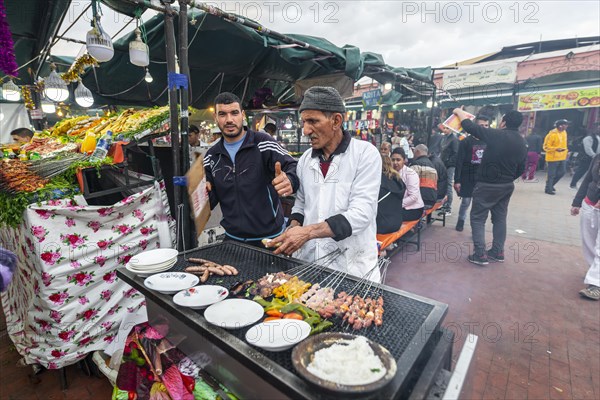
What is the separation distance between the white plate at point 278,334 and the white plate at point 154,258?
0.95 metres

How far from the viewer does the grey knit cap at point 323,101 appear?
6.81 feet

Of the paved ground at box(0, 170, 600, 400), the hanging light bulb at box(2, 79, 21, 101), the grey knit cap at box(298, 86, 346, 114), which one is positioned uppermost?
the hanging light bulb at box(2, 79, 21, 101)

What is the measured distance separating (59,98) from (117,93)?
1615 millimetres

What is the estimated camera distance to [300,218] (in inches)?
98.0

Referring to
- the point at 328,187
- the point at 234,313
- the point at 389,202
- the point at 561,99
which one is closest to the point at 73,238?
the point at 234,313

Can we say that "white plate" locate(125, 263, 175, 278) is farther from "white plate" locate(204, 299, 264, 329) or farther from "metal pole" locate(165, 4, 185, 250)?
"metal pole" locate(165, 4, 185, 250)

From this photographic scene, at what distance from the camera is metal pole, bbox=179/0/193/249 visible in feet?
9.05

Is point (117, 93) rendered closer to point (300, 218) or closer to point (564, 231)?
point (300, 218)

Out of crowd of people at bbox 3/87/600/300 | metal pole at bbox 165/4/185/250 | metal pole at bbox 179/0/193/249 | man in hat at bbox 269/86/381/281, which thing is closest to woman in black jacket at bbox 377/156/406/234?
crowd of people at bbox 3/87/600/300

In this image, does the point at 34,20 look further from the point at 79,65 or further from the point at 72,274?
the point at 72,274

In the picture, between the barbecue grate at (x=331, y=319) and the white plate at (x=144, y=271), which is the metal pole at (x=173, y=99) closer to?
the barbecue grate at (x=331, y=319)

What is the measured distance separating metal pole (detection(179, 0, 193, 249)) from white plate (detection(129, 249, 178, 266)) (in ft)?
2.30

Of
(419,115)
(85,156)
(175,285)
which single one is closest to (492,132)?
(175,285)

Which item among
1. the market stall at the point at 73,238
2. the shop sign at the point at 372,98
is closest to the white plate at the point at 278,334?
the market stall at the point at 73,238
